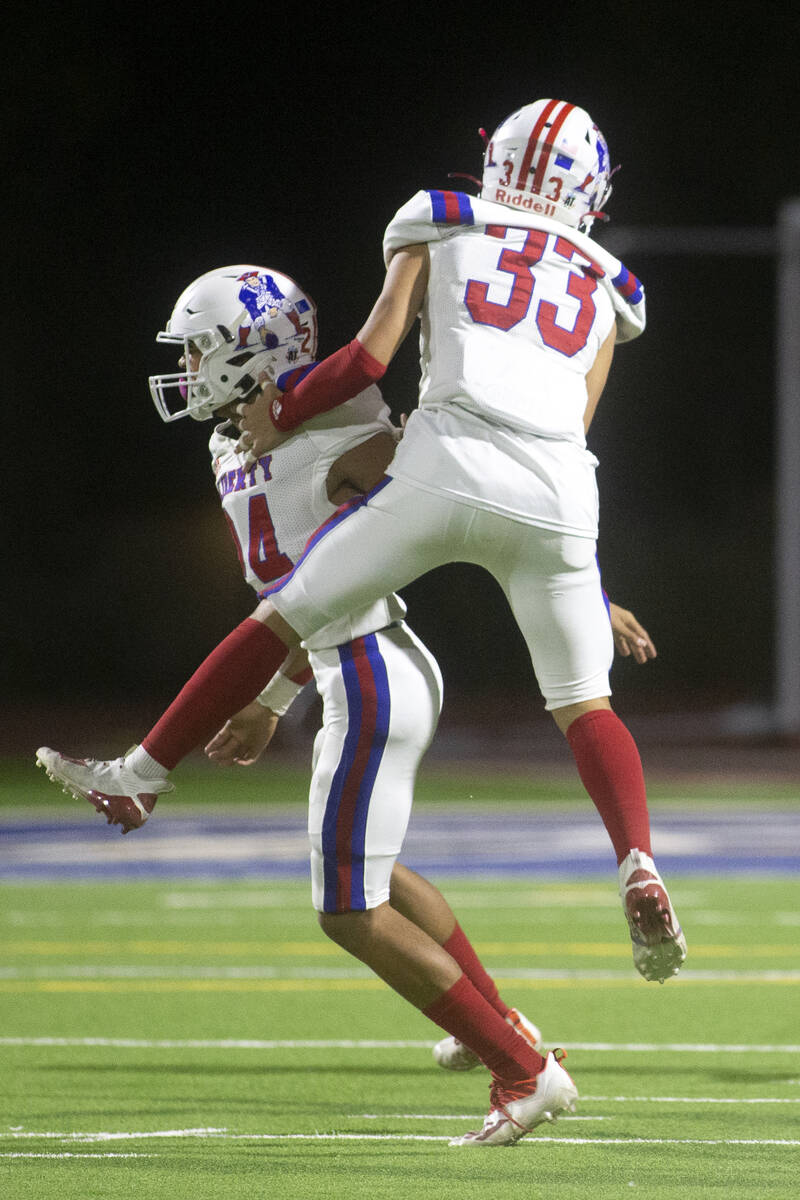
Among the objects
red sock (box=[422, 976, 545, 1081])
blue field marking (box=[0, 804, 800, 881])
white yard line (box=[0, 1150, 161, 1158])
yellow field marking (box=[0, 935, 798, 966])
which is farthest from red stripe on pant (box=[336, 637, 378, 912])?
blue field marking (box=[0, 804, 800, 881])

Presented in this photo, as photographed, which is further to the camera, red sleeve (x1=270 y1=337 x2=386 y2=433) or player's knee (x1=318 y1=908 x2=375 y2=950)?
player's knee (x1=318 y1=908 x2=375 y2=950)

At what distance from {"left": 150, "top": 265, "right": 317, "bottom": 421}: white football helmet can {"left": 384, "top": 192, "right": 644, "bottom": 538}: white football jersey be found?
1.26 ft

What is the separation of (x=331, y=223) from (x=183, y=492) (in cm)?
432

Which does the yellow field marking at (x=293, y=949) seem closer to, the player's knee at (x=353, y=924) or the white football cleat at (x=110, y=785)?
the player's knee at (x=353, y=924)

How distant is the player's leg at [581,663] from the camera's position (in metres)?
3.35

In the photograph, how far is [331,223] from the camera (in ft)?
78.9

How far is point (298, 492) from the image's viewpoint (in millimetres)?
3707

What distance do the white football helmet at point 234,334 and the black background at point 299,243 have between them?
59.3ft

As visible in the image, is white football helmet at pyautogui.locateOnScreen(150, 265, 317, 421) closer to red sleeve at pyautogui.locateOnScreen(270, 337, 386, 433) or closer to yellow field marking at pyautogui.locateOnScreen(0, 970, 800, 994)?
red sleeve at pyautogui.locateOnScreen(270, 337, 386, 433)

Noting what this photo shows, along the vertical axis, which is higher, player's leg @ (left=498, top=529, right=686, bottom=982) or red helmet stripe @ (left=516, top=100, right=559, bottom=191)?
red helmet stripe @ (left=516, top=100, right=559, bottom=191)

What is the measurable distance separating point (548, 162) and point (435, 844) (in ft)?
24.8

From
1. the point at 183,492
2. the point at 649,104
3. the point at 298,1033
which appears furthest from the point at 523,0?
the point at 298,1033

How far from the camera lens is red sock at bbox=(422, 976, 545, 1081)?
354 cm

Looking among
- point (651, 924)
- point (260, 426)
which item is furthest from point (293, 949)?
point (651, 924)
